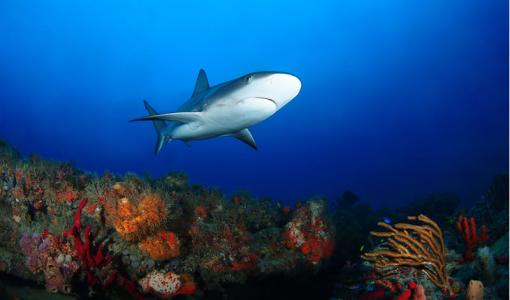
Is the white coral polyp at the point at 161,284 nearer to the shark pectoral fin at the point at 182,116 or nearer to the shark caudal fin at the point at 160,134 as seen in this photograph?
the shark pectoral fin at the point at 182,116

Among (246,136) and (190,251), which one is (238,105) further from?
(190,251)

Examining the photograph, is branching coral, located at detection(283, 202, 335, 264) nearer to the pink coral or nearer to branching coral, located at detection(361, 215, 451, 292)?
branching coral, located at detection(361, 215, 451, 292)

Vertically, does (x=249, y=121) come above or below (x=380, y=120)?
below

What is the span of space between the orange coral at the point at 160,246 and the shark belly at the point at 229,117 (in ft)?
7.66

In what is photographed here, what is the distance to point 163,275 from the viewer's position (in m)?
4.25

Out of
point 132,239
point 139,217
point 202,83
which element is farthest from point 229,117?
point 202,83

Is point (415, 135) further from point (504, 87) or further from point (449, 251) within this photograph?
point (449, 251)

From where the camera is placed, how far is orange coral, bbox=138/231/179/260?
4.51 metres

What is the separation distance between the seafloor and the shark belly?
1608mm

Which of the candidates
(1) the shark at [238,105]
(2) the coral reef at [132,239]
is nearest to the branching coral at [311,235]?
(2) the coral reef at [132,239]

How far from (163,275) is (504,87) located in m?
78.5

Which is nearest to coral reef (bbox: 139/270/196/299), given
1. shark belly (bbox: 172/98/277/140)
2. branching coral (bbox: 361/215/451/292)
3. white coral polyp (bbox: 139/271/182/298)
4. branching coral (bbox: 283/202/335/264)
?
white coral polyp (bbox: 139/271/182/298)

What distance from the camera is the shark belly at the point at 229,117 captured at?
14.8ft

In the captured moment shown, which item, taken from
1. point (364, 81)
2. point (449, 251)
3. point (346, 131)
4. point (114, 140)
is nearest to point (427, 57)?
point (364, 81)
